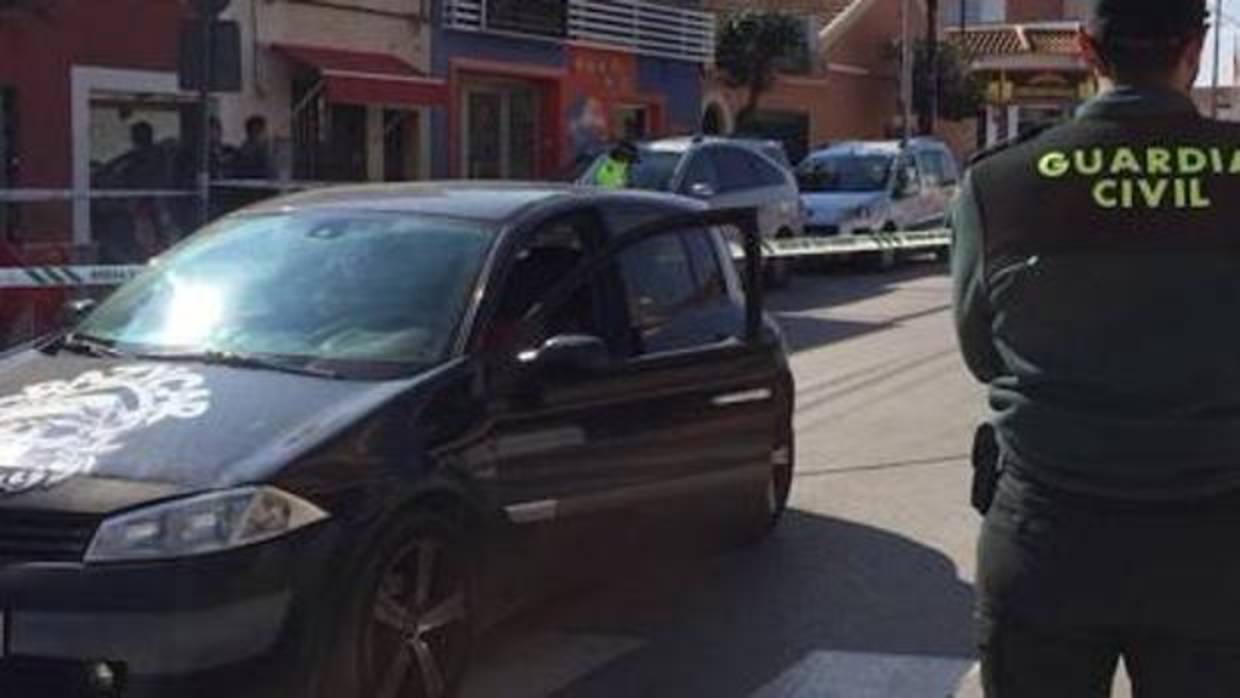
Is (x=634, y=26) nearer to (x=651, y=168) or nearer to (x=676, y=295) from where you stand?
(x=651, y=168)

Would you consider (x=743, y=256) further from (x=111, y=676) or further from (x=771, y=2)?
(x=771, y=2)

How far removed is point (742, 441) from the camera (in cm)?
739

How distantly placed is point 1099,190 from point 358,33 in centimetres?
2256

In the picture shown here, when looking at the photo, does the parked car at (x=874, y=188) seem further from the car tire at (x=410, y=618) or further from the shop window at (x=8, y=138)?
the car tire at (x=410, y=618)

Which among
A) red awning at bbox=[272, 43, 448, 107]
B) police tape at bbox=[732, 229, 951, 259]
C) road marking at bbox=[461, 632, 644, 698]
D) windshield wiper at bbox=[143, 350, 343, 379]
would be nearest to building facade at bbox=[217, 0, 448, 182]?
red awning at bbox=[272, 43, 448, 107]

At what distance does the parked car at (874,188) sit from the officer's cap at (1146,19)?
855 inches

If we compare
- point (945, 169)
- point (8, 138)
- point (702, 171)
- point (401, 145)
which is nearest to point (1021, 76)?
point (945, 169)

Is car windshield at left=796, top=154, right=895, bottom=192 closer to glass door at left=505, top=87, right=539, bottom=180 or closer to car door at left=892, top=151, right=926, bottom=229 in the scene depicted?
car door at left=892, top=151, right=926, bottom=229

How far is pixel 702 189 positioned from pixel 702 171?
420mm

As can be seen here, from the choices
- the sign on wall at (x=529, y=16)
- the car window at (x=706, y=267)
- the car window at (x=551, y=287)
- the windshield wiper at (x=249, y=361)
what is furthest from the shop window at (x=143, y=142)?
the windshield wiper at (x=249, y=361)

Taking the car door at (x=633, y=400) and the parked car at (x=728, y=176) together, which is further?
the parked car at (x=728, y=176)

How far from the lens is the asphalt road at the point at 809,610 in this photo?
5.97m

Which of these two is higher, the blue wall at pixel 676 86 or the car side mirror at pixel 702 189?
the blue wall at pixel 676 86

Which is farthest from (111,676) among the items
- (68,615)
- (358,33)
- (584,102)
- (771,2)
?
(771,2)
